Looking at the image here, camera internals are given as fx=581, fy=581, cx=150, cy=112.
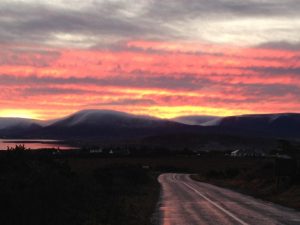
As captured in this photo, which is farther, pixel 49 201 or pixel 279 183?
pixel 279 183

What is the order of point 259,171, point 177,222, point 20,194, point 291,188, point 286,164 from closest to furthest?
1. point 20,194
2. point 177,222
3. point 291,188
4. point 286,164
5. point 259,171

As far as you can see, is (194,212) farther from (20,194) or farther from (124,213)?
(20,194)

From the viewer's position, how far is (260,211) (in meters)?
25.8

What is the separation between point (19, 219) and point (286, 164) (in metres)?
30.4

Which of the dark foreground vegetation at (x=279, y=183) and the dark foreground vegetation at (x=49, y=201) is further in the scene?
the dark foreground vegetation at (x=279, y=183)

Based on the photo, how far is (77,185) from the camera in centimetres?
2767

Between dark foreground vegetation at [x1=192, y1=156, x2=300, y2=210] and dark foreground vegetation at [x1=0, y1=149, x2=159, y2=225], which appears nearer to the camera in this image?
dark foreground vegetation at [x1=0, y1=149, x2=159, y2=225]

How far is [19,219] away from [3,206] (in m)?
0.56

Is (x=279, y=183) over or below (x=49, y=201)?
below

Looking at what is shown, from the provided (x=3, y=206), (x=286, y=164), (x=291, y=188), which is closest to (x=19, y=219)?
(x=3, y=206)

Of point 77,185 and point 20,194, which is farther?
point 77,185

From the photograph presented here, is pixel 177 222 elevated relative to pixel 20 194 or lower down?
lower down

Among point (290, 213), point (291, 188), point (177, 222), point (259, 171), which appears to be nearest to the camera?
point (177, 222)

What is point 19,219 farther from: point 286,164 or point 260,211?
point 286,164
